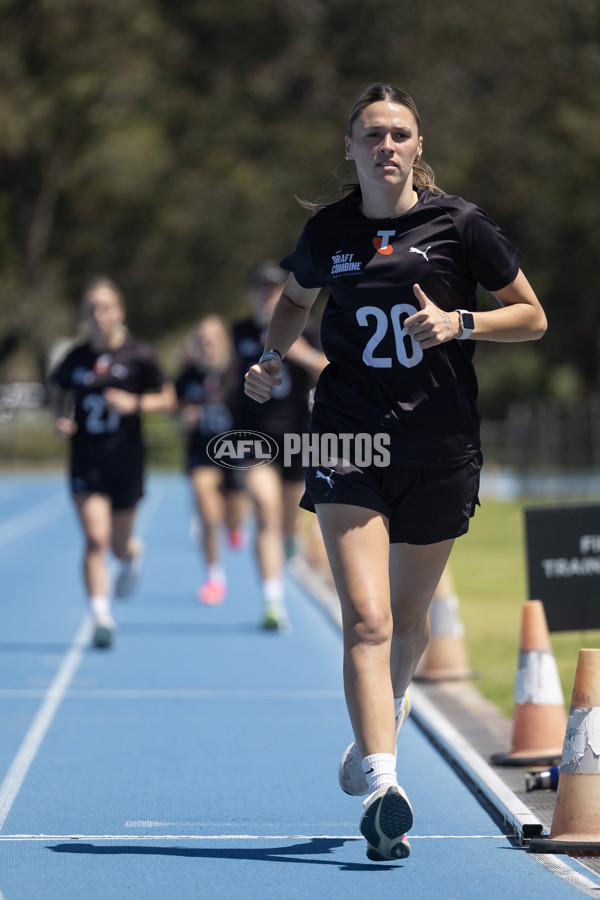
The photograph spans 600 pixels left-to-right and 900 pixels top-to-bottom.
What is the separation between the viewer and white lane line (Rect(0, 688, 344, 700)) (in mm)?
7926

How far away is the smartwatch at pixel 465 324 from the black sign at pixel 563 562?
93.6 inches

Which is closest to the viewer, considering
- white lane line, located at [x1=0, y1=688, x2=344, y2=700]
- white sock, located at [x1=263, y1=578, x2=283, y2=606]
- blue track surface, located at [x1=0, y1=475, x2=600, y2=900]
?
blue track surface, located at [x1=0, y1=475, x2=600, y2=900]

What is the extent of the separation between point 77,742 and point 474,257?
10.5ft

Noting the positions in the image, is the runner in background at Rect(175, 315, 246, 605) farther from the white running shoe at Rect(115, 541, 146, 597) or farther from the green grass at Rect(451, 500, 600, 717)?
the green grass at Rect(451, 500, 600, 717)

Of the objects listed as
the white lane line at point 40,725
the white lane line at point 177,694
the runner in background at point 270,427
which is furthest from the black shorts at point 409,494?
the runner in background at point 270,427

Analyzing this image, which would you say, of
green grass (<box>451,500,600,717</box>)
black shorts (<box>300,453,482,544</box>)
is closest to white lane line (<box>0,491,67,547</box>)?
green grass (<box>451,500,600,717</box>)

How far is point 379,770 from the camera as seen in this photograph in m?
4.35

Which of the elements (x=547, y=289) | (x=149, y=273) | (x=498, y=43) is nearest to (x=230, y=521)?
(x=547, y=289)

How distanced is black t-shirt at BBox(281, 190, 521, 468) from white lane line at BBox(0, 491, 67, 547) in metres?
15.7

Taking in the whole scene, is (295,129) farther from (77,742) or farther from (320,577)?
(77,742)

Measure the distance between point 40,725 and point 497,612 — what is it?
240 inches

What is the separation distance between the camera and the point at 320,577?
47.5ft

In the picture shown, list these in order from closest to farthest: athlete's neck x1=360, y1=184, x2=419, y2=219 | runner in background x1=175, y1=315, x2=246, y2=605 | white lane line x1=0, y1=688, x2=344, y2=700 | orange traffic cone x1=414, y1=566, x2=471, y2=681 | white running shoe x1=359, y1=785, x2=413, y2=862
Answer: white running shoe x1=359, y1=785, x2=413, y2=862 → athlete's neck x1=360, y1=184, x2=419, y2=219 → white lane line x1=0, y1=688, x2=344, y2=700 → orange traffic cone x1=414, y1=566, x2=471, y2=681 → runner in background x1=175, y1=315, x2=246, y2=605

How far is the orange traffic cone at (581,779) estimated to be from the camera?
469 cm
